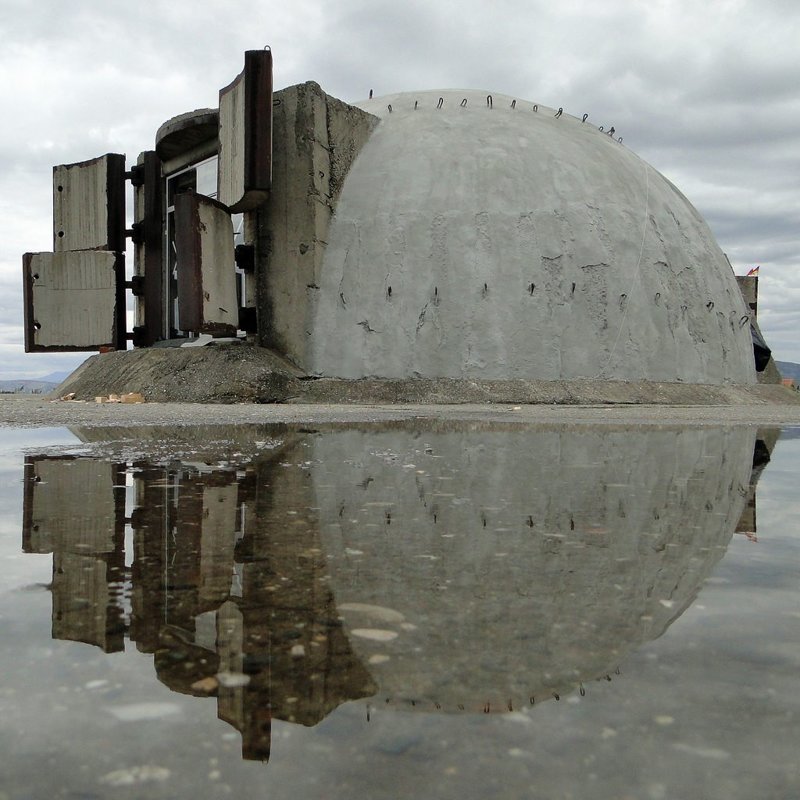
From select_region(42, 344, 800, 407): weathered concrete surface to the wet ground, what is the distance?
31.8 feet

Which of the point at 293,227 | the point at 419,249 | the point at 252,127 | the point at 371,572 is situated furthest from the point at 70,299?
the point at 371,572

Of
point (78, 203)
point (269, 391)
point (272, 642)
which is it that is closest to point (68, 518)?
point (272, 642)

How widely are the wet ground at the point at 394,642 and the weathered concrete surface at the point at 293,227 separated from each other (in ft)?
35.7

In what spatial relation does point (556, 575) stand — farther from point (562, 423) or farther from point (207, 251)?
point (207, 251)

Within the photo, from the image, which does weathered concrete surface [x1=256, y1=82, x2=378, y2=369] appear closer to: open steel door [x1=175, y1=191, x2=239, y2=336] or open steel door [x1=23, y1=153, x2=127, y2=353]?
open steel door [x1=175, y1=191, x2=239, y2=336]

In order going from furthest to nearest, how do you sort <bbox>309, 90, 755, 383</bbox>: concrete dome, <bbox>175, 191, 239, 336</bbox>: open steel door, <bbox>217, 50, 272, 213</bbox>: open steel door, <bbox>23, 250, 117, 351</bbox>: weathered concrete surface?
<bbox>23, 250, 117, 351</bbox>: weathered concrete surface
<bbox>309, 90, 755, 383</bbox>: concrete dome
<bbox>217, 50, 272, 213</bbox>: open steel door
<bbox>175, 191, 239, 336</bbox>: open steel door

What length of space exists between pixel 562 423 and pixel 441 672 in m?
6.58

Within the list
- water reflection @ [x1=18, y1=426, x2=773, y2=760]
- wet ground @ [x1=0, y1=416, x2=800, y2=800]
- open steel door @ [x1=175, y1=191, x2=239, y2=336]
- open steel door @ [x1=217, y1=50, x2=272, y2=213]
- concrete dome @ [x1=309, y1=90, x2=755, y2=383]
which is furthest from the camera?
concrete dome @ [x1=309, y1=90, x2=755, y2=383]

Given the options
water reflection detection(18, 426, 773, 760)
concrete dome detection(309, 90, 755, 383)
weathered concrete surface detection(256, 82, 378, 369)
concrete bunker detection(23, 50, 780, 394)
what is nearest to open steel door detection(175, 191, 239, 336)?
concrete bunker detection(23, 50, 780, 394)

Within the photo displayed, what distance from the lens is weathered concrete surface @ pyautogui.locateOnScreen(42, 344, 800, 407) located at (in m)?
12.6

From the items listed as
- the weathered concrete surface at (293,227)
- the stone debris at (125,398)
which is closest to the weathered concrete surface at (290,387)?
the stone debris at (125,398)

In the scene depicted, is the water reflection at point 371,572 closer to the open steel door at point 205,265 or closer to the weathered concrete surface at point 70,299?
the open steel door at point 205,265

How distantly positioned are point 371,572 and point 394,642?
1.52 ft

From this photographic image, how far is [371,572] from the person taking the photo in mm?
1708
